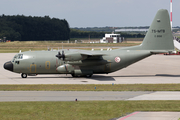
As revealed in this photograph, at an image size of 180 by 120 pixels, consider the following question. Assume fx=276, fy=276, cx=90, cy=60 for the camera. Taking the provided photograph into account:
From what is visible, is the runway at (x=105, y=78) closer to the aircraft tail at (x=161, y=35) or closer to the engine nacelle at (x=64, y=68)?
the engine nacelle at (x=64, y=68)

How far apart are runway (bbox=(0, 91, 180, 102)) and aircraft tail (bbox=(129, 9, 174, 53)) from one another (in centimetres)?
1269

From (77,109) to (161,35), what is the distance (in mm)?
21739

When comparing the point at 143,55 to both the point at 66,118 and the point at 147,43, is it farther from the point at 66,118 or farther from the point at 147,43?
A: the point at 66,118

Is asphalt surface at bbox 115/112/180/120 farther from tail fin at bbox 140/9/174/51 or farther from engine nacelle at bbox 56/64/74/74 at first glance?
tail fin at bbox 140/9/174/51

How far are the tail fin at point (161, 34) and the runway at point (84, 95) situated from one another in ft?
41.8

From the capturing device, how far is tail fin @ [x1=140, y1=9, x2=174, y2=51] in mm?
36281

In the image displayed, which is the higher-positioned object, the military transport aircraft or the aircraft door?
the military transport aircraft

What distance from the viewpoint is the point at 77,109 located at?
18.4 meters

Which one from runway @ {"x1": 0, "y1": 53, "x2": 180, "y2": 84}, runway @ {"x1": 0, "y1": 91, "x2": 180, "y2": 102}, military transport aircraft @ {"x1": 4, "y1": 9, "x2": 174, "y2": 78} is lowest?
runway @ {"x1": 0, "y1": 53, "x2": 180, "y2": 84}

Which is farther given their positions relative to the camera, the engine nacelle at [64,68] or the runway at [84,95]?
the engine nacelle at [64,68]

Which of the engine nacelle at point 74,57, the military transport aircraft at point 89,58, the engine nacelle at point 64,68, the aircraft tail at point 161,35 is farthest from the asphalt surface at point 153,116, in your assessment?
the aircraft tail at point 161,35

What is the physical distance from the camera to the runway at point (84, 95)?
2197 cm

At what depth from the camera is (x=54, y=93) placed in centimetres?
2427

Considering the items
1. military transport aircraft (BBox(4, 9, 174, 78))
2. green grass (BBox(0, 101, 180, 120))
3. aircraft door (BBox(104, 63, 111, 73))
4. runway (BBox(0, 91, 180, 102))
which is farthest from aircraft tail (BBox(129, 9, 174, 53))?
green grass (BBox(0, 101, 180, 120))
